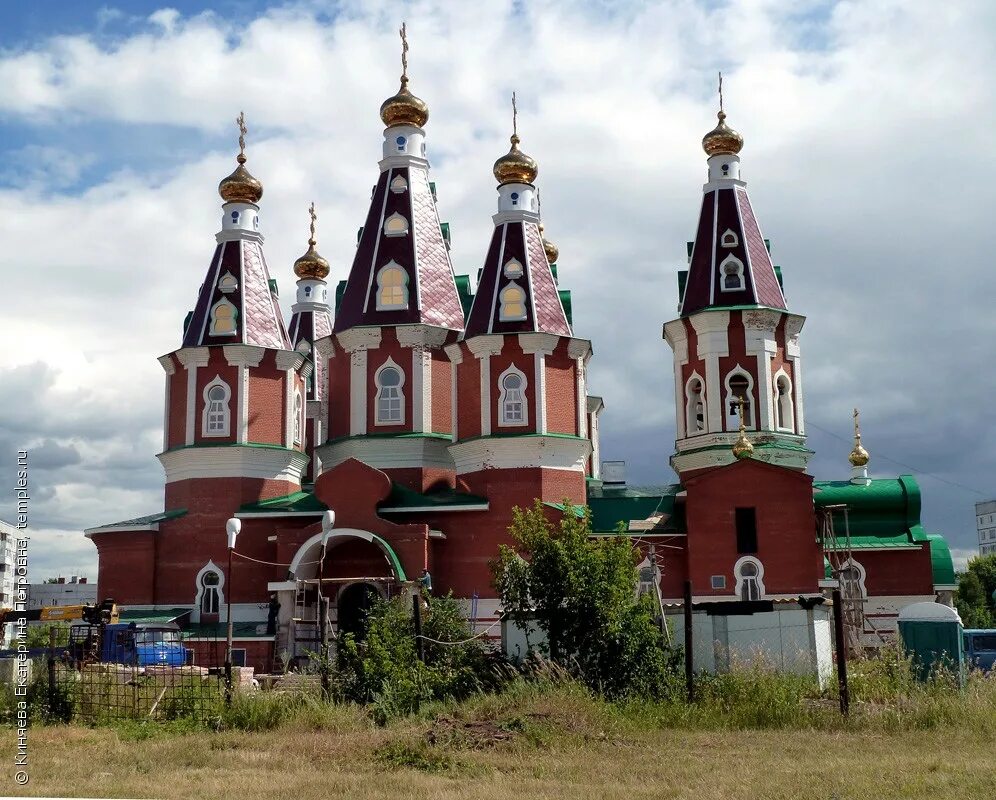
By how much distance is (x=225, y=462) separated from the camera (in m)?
27.4

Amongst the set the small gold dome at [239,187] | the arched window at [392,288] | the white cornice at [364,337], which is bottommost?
the white cornice at [364,337]

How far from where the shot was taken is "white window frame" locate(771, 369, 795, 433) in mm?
27844

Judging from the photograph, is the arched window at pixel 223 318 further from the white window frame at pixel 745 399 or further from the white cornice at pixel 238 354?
the white window frame at pixel 745 399

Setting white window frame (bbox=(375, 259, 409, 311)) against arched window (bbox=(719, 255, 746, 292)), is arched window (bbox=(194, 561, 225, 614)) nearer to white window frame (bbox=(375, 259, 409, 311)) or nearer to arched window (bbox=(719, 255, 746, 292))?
white window frame (bbox=(375, 259, 409, 311))

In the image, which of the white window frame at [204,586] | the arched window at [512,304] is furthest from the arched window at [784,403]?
the white window frame at [204,586]

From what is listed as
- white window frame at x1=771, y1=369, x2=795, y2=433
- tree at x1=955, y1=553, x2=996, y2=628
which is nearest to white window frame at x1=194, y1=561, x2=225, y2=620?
white window frame at x1=771, y1=369, x2=795, y2=433

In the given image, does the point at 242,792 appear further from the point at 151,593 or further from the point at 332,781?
the point at 151,593

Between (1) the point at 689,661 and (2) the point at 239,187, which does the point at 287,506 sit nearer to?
(2) the point at 239,187

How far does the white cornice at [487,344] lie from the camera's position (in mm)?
26266

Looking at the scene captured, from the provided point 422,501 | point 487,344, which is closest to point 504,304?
point 487,344

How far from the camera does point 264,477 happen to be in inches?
1088

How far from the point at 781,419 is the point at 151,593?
630 inches

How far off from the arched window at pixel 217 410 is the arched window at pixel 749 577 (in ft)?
41.7

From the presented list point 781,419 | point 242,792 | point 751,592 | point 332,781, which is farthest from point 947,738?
point 781,419
